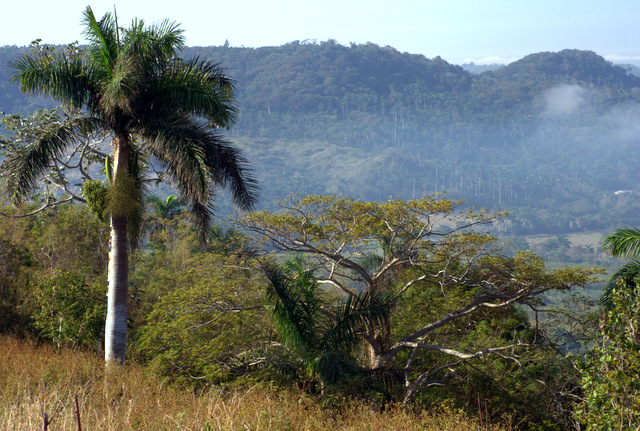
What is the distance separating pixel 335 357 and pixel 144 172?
566 cm

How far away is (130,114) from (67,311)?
225 inches

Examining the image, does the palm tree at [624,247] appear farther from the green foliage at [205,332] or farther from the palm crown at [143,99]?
the palm crown at [143,99]

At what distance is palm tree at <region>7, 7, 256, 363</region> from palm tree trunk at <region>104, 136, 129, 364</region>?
18 millimetres

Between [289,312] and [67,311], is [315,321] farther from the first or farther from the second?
[67,311]

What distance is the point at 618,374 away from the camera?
21.6ft

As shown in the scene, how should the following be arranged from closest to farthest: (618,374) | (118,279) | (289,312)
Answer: (618,374) < (289,312) < (118,279)

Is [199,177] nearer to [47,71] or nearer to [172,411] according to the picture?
[47,71]

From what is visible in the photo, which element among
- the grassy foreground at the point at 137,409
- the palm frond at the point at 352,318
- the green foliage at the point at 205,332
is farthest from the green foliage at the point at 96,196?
the palm frond at the point at 352,318

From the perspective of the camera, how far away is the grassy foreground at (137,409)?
565 cm

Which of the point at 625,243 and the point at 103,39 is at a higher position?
the point at 103,39

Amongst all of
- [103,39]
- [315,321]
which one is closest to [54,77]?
[103,39]

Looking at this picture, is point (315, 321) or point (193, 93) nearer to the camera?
point (193, 93)

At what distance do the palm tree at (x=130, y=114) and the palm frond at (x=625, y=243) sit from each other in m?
9.68

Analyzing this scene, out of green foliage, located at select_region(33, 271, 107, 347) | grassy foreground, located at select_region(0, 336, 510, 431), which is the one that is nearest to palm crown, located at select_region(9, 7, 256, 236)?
grassy foreground, located at select_region(0, 336, 510, 431)
